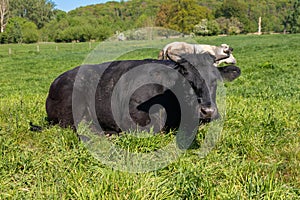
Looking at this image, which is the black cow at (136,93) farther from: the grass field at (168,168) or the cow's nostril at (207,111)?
the grass field at (168,168)

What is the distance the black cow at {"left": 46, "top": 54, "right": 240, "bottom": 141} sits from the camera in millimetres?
4324

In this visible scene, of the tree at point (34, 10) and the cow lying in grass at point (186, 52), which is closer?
the cow lying in grass at point (186, 52)

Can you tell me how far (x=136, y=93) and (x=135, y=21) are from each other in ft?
372

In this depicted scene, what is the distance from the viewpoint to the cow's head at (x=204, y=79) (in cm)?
399

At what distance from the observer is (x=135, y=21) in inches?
4520

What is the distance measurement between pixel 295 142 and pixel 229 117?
51.0 inches

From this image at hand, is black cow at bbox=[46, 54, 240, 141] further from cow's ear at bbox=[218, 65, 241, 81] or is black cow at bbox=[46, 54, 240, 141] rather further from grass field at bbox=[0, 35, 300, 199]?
grass field at bbox=[0, 35, 300, 199]

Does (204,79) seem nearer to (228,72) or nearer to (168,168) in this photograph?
(228,72)

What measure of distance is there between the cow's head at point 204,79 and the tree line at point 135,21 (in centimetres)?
2973

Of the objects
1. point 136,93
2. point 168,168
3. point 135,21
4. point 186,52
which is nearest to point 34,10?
point 135,21

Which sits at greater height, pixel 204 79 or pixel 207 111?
pixel 204 79

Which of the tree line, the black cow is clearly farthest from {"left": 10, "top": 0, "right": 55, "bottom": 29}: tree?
the black cow

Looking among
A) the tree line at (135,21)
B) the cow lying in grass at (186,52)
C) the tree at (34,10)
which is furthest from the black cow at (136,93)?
the tree at (34,10)

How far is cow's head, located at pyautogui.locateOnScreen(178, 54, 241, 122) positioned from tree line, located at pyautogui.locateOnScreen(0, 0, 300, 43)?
29.7 meters
